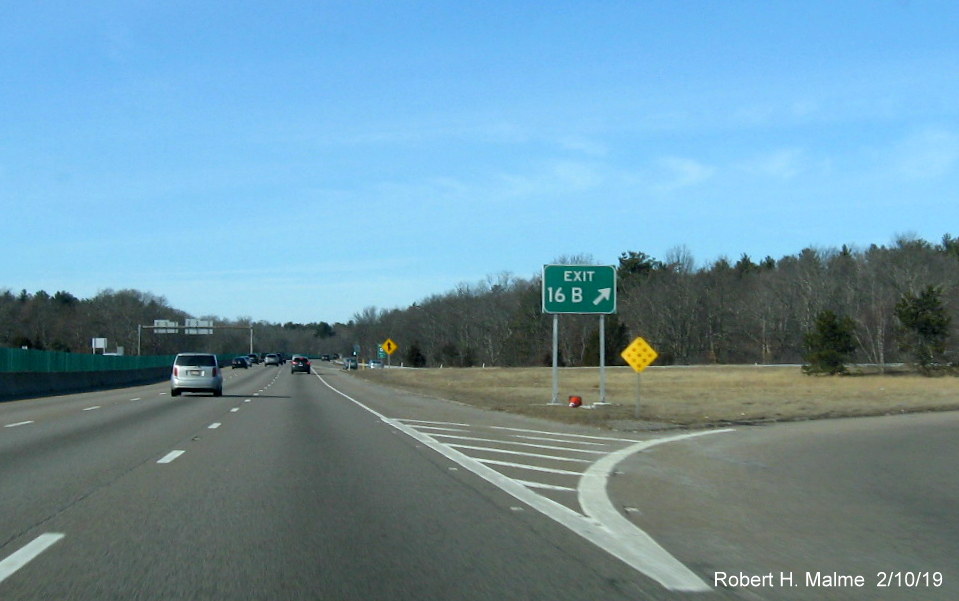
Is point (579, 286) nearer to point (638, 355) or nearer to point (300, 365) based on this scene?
point (638, 355)

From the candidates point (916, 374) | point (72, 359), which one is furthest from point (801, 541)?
point (916, 374)

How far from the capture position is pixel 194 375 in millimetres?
40625

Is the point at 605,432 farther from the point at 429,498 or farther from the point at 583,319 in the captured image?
the point at 583,319

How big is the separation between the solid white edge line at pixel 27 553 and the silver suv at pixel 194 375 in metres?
32.2

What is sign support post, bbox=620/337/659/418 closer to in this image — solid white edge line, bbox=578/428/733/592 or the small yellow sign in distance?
the small yellow sign in distance

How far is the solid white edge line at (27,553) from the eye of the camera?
24.7 ft

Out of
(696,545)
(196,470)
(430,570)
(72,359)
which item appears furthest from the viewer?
→ (72,359)

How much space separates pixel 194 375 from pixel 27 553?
1319 inches

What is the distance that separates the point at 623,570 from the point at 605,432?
15.4 meters

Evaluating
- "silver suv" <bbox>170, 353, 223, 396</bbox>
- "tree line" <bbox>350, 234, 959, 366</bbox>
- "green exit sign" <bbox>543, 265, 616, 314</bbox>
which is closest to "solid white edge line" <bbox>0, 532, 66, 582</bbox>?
"green exit sign" <bbox>543, 265, 616, 314</bbox>

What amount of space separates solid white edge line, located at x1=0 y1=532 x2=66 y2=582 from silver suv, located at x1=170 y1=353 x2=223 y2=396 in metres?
32.2

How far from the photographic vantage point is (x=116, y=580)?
7.26m

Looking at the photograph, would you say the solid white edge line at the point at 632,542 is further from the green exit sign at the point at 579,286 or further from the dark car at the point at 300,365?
the dark car at the point at 300,365

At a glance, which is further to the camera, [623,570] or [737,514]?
[737,514]
